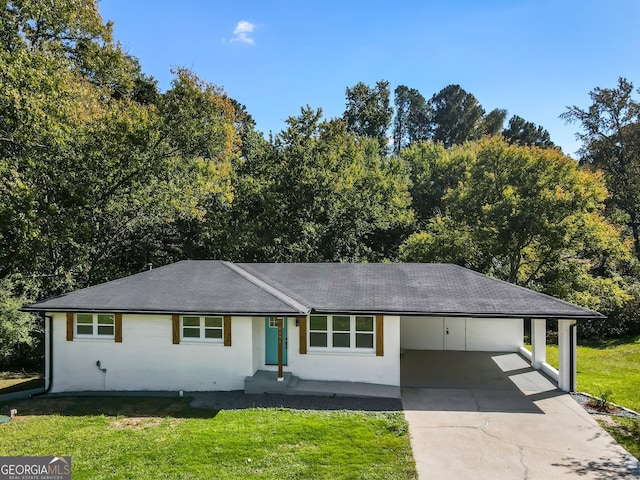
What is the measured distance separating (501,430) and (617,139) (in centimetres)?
2796

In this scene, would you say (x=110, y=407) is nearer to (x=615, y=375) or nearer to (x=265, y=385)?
(x=265, y=385)

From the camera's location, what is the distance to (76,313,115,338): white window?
12.4 m

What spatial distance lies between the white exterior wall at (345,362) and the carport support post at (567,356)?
4.37 meters

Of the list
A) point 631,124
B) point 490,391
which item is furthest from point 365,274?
point 631,124

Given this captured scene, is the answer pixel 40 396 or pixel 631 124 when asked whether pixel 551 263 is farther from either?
pixel 40 396

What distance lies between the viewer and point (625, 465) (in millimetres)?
7383

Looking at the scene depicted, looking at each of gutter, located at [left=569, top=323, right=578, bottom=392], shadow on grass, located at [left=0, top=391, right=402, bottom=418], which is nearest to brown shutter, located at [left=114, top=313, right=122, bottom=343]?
shadow on grass, located at [left=0, top=391, right=402, bottom=418]

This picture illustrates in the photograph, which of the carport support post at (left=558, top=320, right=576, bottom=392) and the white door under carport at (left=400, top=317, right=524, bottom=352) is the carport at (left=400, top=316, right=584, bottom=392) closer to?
the white door under carport at (left=400, top=317, right=524, bottom=352)

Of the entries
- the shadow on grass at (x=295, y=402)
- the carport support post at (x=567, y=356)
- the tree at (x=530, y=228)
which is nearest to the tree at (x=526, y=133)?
the tree at (x=530, y=228)

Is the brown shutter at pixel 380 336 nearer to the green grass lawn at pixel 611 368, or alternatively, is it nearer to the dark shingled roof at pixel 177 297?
the dark shingled roof at pixel 177 297

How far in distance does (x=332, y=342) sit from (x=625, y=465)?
700cm

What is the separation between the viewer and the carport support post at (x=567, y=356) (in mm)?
11297

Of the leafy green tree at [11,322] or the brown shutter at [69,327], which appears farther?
the leafy green tree at [11,322]

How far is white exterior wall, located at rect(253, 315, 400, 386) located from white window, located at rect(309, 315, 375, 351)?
9.2 inches
